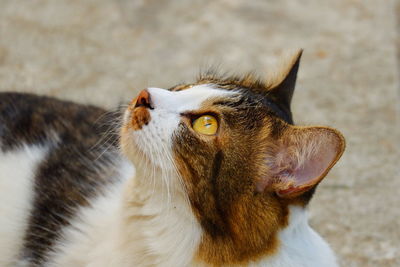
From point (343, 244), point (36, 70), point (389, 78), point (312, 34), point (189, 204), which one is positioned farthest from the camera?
point (312, 34)

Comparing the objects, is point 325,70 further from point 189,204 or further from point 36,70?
point 189,204

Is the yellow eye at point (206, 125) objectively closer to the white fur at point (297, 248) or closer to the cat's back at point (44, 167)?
the white fur at point (297, 248)

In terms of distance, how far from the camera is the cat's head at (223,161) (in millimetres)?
1655

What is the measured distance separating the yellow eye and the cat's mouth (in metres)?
0.13

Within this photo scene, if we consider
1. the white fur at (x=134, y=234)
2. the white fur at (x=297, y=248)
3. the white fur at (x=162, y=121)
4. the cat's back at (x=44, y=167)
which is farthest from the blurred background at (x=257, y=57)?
the white fur at (x=162, y=121)

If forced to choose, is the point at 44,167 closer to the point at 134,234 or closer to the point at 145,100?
the point at 134,234

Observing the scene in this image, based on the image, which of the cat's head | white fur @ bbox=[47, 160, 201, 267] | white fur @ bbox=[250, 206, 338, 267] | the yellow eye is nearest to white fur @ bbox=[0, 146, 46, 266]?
white fur @ bbox=[47, 160, 201, 267]

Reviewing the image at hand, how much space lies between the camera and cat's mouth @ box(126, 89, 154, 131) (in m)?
1.67

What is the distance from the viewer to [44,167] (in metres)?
2.12

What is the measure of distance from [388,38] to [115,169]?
2554mm

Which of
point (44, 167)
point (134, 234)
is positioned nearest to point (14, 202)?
point (44, 167)

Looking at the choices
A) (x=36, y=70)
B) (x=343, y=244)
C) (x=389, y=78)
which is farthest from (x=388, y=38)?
(x=36, y=70)

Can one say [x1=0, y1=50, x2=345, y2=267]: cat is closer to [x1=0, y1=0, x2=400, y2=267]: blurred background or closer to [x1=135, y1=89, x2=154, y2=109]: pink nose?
[x1=135, y1=89, x2=154, y2=109]: pink nose

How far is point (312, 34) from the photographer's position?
13.3 feet
